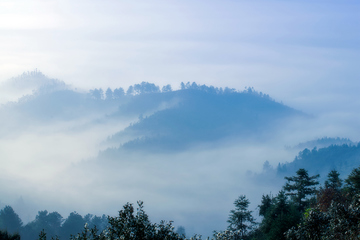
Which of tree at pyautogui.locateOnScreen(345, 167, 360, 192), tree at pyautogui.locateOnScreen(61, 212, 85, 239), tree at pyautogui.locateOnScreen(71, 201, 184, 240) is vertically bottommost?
tree at pyautogui.locateOnScreen(71, 201, 184, 240)

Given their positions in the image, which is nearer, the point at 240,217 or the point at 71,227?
the point at 240,217

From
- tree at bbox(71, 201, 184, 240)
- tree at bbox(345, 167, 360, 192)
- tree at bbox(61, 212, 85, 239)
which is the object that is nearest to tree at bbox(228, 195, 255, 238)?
tree at bbox(345, 167, 360, 192)

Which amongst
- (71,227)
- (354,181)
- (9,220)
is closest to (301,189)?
(354,181)

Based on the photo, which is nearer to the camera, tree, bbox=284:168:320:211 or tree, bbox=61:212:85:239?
tree, bbox=284:168:320:211

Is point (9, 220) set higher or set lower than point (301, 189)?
lower

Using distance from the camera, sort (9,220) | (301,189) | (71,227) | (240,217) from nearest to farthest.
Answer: (240,217)
(301,189)
(9,220)
(71,227)

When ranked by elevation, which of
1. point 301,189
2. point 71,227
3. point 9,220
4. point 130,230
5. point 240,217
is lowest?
point 130,230

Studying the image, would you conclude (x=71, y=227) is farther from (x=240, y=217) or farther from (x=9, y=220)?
(x=240, y=217)

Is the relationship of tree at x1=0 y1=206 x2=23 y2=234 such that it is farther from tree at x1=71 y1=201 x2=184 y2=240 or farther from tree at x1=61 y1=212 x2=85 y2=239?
tree at x1=71 y1=201 x2=184 y2=240

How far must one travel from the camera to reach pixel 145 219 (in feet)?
38.5

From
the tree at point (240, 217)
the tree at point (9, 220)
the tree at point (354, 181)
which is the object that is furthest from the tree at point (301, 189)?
the tree at point (9, 220)

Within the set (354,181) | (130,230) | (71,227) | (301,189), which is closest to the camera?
(130,230)

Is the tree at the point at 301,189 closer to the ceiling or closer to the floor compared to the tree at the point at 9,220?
closer to the ceiling

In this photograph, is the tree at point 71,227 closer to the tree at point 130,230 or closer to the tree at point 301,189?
the tree at point 301,189
